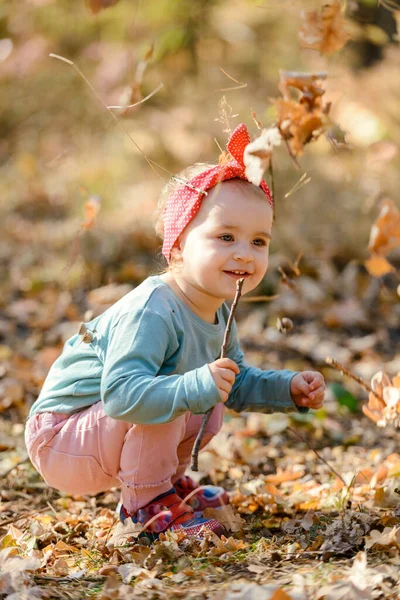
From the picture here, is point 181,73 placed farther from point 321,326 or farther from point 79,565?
point 79,565

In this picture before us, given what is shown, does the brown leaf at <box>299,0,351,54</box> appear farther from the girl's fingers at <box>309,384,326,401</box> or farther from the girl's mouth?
the girl's fingers at <box>309,384,326,401</box>

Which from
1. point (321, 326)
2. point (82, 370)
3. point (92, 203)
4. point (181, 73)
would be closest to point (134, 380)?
point (82, 370)

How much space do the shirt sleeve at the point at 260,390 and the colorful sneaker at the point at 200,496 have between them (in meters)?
0.28

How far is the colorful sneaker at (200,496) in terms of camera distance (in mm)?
2416

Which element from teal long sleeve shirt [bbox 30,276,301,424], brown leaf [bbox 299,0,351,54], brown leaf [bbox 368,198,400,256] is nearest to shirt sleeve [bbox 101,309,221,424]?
teal long sleeve shirt [bbox 30,276,301,424]

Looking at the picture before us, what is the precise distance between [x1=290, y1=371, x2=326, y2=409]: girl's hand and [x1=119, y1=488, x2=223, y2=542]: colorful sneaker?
0.45 metres

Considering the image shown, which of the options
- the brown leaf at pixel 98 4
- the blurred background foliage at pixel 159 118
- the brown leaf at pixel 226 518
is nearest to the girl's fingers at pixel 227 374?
the brown leaf at pixel 226 518

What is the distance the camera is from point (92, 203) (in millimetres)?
2857

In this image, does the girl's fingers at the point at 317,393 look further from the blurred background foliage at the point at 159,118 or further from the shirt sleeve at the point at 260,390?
the blurred background foliage at the point at 159,118

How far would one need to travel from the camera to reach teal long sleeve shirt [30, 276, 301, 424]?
190 cm

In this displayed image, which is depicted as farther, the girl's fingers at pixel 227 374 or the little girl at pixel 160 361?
the little girl at pixel 160 361

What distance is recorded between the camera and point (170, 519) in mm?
2146

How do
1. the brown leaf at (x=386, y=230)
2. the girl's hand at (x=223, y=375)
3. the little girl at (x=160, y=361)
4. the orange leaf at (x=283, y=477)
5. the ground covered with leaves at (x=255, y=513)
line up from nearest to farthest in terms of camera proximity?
the ground covered with leaves at (x=255, y=513)
the girl's hand at (x=223, y=375)
the little girl at (x=160, y=361)
the brown leaf at (x=386, y=230)
the orange leaf at (x=283, y=477)

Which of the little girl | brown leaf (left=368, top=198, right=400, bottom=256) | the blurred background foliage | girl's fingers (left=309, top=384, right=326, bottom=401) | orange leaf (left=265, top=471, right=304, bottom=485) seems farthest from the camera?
the blurred background foliage
